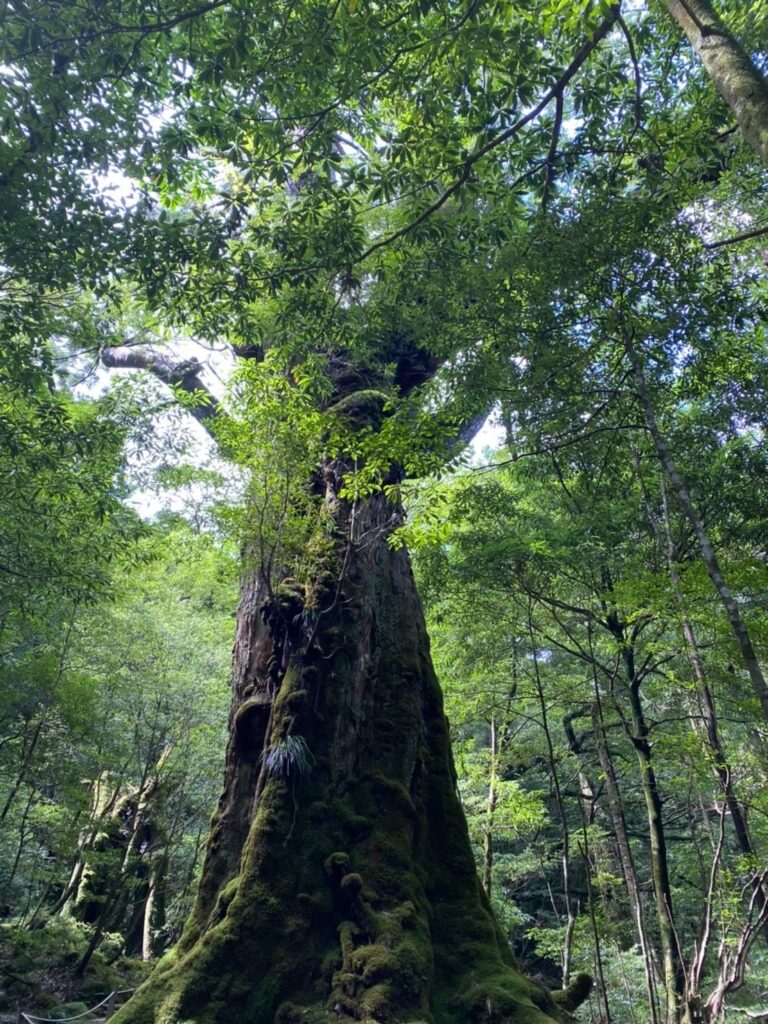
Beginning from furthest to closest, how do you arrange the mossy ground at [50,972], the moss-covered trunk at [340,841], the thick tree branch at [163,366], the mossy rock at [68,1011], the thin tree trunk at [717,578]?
1. the thick tree branch at [163,366]
2. the mossy ground at [50,972]
3. the mossy rock at [68,1011]
4. the moss-covered trunk at [340,841]
5. the thin tree trunk at [717,578]

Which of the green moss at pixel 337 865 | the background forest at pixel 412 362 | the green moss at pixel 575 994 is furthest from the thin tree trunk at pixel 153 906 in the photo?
the green moss at pixel 575 994

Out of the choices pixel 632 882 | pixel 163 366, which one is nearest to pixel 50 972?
pixel 632 882

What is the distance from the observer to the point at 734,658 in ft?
19.6

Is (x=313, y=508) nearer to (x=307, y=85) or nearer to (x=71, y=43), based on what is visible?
(x=307, y=85)

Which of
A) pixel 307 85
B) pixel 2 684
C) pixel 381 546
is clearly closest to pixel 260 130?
pixel 307 85

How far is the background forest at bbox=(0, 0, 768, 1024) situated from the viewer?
3789 mm

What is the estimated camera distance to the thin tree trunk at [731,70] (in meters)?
2.55

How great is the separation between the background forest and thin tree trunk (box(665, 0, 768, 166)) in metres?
0.03

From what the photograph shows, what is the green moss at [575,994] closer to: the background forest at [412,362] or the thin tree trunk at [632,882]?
the background forest at [412,362]

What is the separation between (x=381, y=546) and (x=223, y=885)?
3.04 m

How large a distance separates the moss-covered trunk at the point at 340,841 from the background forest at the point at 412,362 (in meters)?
0.64

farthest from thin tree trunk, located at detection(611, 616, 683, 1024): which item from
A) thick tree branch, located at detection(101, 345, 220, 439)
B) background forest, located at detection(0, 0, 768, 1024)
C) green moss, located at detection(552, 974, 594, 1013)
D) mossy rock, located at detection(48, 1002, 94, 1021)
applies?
thick tree branch, located at detection(101, 345, 220, 439)

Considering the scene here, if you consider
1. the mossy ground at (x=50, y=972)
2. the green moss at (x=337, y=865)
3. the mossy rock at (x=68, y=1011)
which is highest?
the green moss at (x=337, y=865)

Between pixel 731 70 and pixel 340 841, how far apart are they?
15.7 ft
